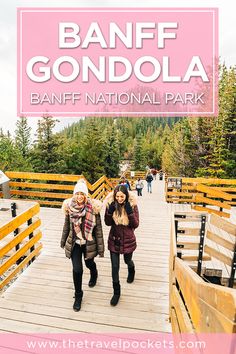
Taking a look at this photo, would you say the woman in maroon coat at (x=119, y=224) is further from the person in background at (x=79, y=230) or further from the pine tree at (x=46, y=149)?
the pine tree at (x=46, y=149)

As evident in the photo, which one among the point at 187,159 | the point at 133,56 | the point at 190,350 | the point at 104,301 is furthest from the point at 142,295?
the point at 187,159

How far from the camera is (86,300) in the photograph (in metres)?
4.34

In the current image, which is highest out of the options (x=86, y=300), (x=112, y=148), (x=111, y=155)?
(x=112, y=148)

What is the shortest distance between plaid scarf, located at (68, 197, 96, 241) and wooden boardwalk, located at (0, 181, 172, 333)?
40.1 inches

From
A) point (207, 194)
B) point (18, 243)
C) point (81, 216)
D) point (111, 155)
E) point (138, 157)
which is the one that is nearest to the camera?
point (81, 216)

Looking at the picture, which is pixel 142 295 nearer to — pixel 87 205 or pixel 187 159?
pixel 87 205

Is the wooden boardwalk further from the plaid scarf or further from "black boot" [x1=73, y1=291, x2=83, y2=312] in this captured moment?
the plaid scarf

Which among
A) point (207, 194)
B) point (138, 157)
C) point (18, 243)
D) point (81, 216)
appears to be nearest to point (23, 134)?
point (138, 157)

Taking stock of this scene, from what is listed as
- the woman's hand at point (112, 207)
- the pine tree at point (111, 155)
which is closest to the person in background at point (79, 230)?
the woman's hand at point (112, 207)

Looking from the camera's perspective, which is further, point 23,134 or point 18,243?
point 23,134

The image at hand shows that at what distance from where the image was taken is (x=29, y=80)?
8.77 metres

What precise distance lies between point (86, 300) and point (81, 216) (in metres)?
1.28

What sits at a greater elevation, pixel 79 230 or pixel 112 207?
pixel 112 207

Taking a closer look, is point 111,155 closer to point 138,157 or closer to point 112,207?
point 138,157
